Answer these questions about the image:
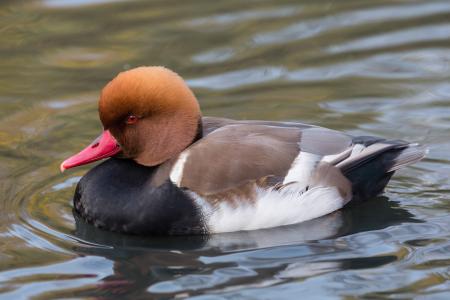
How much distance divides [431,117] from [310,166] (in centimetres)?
213

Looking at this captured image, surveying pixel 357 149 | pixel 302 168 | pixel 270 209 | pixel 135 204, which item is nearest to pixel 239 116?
pixel 357 149

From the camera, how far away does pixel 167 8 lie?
40.3 feet

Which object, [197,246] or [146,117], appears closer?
[197,246]

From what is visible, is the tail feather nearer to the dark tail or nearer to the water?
the dark tail

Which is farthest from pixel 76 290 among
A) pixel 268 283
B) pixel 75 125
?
pixel 75 125

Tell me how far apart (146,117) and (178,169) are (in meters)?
0.43

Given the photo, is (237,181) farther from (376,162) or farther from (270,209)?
(376,162)

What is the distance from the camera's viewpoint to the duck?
24.2 feet

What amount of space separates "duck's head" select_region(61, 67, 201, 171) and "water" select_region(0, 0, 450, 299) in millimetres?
579

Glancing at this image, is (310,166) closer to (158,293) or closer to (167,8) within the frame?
(158,293)

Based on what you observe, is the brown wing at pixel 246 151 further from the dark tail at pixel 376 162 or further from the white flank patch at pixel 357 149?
Answer: the dark tail at pixel 376 162

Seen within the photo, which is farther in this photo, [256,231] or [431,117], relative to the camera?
[431,117]

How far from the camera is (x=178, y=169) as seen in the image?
7.43 metres

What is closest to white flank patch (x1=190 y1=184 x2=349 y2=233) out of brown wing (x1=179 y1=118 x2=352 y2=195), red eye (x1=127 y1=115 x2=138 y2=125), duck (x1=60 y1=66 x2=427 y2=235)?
duck (x1=60 y1=66 x2=427 y2=235)
